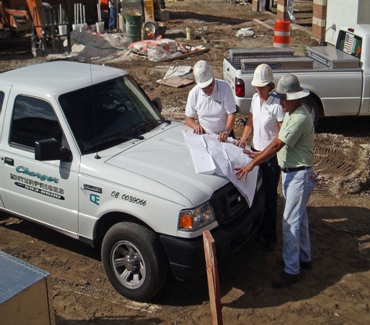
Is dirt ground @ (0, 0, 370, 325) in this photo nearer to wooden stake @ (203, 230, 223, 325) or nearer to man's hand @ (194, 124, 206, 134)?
wooden stake @ (203, 230, 223, 325)

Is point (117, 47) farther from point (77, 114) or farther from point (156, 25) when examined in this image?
point (77, 114)

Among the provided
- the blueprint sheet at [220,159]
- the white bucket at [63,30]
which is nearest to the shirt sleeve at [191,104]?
the blueprint sheet at [220,159]

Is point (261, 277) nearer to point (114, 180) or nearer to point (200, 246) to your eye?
point (200, 246)

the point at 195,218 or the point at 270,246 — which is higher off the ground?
the point at 195,218

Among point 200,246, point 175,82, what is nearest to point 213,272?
point 200,246

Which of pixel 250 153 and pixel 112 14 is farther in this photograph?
pixel 112 14

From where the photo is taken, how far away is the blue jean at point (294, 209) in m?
5.16

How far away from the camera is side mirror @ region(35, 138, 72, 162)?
5.05m

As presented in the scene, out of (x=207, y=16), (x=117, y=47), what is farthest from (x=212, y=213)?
(x=207, y=16)

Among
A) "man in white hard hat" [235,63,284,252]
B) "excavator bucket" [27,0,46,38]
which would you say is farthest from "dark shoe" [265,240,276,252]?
"excavator bucket" [27,0,46,38]

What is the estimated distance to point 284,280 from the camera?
5.29 metres

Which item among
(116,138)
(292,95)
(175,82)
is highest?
(292,95)

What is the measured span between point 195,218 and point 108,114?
1.66 m

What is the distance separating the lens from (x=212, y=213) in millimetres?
4855
